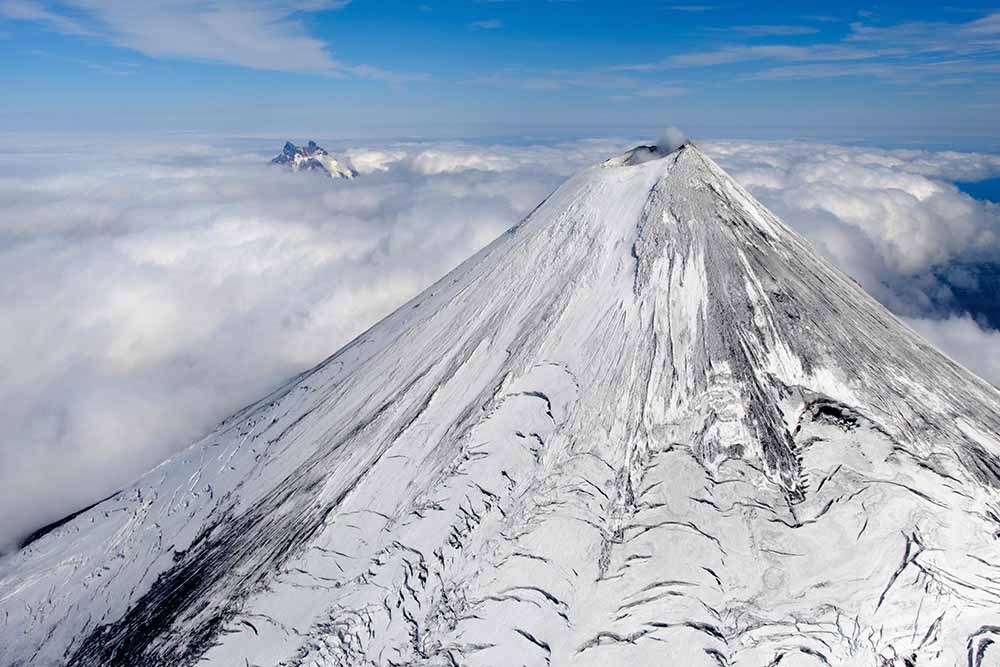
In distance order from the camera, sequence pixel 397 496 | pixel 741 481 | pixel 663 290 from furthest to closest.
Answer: pixel 663 290 → pixel 397 496 → pixel 741 481

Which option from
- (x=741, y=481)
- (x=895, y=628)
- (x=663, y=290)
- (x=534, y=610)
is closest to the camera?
(x=895, y=628)

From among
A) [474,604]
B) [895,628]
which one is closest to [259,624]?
[474,604]

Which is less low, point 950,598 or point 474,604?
point 950,598

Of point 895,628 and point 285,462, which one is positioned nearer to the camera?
point 895,628

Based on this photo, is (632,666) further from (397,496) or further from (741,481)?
(397,496)

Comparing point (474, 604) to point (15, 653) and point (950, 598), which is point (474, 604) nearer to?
point (950, 598)

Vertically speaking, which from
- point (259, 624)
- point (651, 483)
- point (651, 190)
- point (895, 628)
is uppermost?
point (651, 190)
